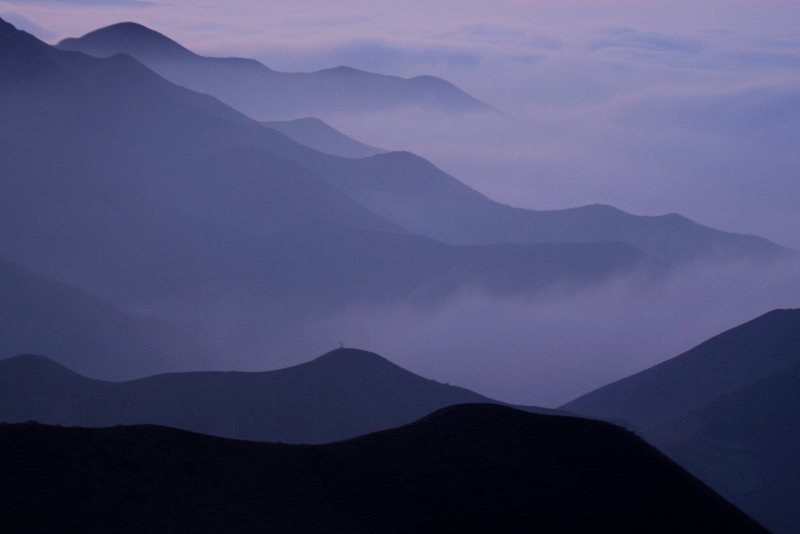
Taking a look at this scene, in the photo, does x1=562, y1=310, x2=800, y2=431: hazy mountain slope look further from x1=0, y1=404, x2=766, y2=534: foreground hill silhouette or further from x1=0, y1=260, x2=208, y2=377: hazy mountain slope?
x1=0, y1=260, x2=208, y2=377: hazy mountain slope

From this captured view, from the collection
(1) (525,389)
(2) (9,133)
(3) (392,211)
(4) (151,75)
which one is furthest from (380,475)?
(4) (151,75)

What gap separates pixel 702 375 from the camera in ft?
129

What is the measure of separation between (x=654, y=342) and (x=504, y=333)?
18.7 m

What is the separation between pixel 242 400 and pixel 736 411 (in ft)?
65.1

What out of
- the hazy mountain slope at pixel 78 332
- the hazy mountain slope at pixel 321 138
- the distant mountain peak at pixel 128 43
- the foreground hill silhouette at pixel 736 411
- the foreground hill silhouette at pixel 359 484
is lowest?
the foreground hill silhouette at pixel 359 484

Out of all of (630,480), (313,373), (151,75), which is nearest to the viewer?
(630,480)

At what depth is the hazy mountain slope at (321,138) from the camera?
151625 millimetres

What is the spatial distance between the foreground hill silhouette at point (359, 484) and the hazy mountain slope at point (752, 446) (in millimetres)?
11696

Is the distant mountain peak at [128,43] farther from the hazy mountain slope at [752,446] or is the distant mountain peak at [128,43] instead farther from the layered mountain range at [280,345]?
the hazy mountain slope at [752,446]

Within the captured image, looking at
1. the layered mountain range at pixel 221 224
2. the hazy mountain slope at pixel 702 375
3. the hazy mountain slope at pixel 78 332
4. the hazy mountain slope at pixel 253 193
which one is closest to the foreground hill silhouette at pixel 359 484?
the hazy mountain slope at pixel 702 375

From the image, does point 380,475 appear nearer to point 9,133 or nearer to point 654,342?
point 654,342

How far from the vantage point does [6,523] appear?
10.6 m

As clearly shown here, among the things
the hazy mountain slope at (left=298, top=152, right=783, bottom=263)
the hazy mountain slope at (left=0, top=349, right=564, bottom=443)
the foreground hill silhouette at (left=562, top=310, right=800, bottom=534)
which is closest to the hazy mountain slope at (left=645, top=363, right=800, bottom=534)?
the foreground hill silhouette at (left=562, top=310, right=800, bottom=534)

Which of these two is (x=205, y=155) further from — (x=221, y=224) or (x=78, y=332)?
(x=78, y=332)
